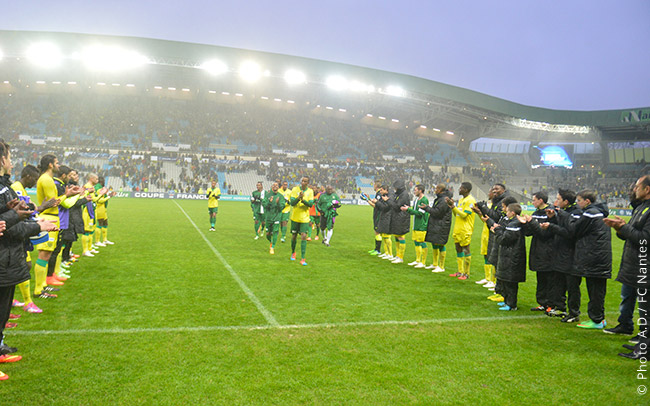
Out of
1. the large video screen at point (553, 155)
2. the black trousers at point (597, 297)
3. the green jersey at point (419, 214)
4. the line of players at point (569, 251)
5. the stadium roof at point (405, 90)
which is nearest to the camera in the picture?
the line of players at point (569, 251)

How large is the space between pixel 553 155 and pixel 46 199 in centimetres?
5997

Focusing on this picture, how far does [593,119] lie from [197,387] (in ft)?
185

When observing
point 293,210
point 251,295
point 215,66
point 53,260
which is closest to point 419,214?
point 293,210

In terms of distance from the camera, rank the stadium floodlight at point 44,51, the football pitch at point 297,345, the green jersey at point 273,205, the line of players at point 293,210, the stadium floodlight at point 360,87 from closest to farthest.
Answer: the football pitch at point 297,345, the line of players at point 293,210, the green jersey at point 273,205, the stadium floodlight at point 44,51, the stadium floodlight at point 360,87

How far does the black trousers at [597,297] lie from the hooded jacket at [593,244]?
15 cm

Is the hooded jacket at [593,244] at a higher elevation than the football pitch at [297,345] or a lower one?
higher

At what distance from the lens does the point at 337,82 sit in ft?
128

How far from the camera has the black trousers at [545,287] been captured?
7.02m

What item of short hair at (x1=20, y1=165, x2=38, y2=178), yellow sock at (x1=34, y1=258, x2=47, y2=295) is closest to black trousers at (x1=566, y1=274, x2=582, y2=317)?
short hair at (x1=20, y1=165, x2=38, y2=178)

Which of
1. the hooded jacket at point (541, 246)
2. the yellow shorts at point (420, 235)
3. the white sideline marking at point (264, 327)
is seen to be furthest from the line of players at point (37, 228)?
the yellow shorts at point (420, 235)

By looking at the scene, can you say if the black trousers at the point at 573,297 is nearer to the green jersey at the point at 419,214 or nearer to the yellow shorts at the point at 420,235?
the green jersey at the point at 419,214

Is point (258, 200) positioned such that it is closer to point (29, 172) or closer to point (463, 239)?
point (463, 239)

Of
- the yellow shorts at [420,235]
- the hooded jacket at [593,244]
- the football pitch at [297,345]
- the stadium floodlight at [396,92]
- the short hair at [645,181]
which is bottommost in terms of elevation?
the football pitch at [297,345]

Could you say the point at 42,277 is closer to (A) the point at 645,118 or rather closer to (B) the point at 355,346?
(B) the point at 355,346
